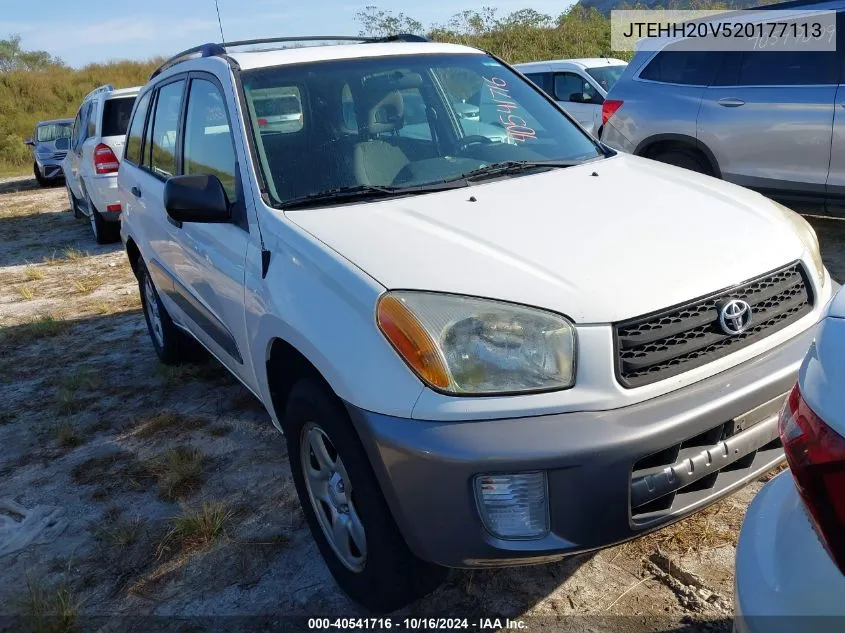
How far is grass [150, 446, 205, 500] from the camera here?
3.29 metres

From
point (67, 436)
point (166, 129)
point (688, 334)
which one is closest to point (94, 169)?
point (166, 129)

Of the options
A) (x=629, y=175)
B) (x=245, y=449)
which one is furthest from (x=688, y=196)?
(x=245, y=449)

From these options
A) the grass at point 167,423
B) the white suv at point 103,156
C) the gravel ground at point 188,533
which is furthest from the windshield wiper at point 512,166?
the white suv at point 103,156

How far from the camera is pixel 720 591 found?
2.33 meters

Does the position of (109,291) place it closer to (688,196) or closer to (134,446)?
(134,446)

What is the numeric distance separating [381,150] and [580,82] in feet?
26.2

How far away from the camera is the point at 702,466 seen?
193 centimetres

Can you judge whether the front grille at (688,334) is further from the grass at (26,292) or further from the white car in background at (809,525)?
the grass at (26,292)

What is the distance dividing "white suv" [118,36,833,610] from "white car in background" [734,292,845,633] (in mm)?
523

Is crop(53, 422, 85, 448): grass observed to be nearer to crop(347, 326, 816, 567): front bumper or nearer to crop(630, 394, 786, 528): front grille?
crop(347, 326, 816, 567): front bumper

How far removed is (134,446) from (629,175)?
2.72 meters

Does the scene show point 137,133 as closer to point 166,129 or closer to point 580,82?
point 166,129

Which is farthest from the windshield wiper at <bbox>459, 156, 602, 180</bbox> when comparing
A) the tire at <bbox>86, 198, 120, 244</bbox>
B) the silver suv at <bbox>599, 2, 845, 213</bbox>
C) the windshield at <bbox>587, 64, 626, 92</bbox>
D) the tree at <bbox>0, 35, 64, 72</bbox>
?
the tree at <bbox>0, 35, 64, 72</bbox>

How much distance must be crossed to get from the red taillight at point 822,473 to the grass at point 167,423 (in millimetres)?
3299
